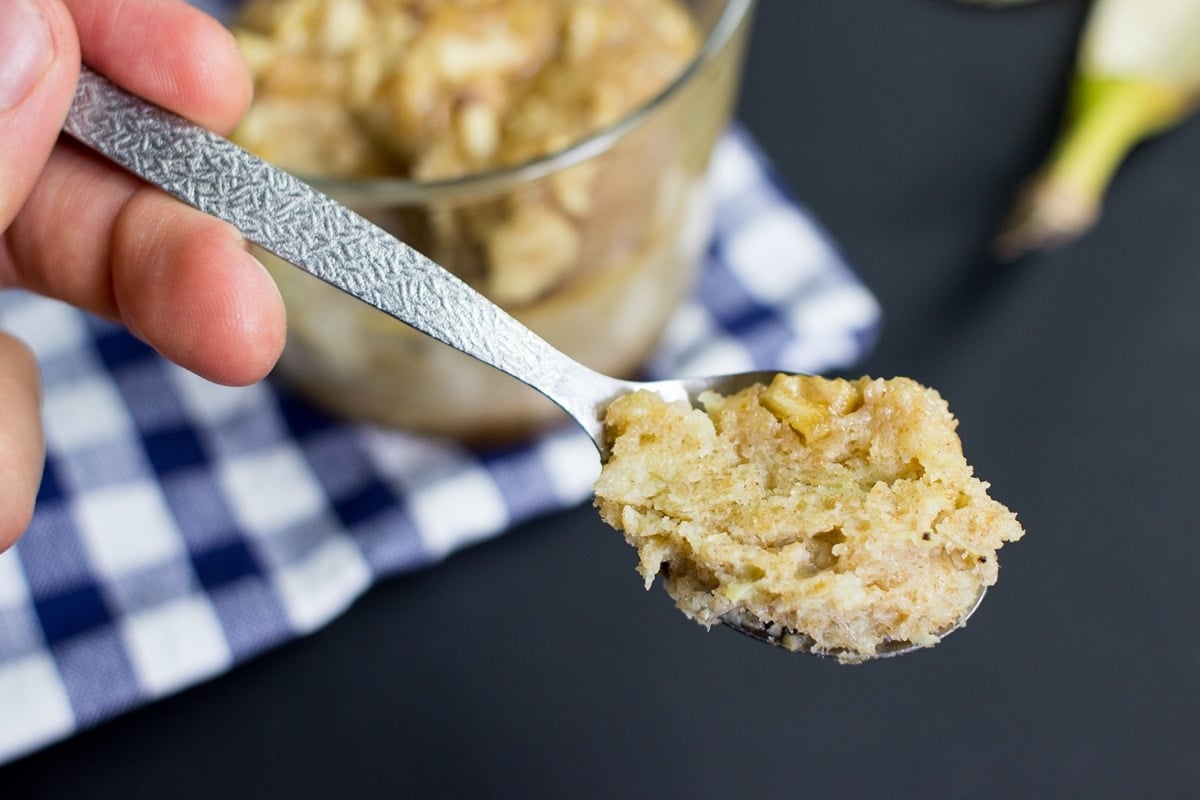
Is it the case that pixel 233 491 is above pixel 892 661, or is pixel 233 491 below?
below

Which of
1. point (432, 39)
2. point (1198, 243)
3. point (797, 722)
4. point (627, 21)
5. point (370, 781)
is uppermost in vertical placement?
point (1198, 243)

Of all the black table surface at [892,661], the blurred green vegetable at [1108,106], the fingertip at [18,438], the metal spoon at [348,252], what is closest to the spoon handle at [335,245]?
the metal spoon at [348,252]

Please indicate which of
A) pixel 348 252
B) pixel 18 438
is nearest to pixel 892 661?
pixel 348 252

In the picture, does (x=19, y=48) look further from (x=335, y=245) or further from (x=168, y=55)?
(x=335, y=245)

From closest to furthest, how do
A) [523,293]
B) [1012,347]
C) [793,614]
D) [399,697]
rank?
1. [793,614]
2. [523,293]
3. [399,697]
4. [1012,347]

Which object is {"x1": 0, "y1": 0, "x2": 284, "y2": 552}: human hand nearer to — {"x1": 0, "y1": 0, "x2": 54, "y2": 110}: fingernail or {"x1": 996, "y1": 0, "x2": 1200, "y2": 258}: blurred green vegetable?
{"x1": 0, "y1": 0, "x2": 54, "y2": 110}: fingernail

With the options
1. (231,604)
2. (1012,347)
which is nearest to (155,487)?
(231,604)

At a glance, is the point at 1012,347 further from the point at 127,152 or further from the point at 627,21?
the point at 127,152
